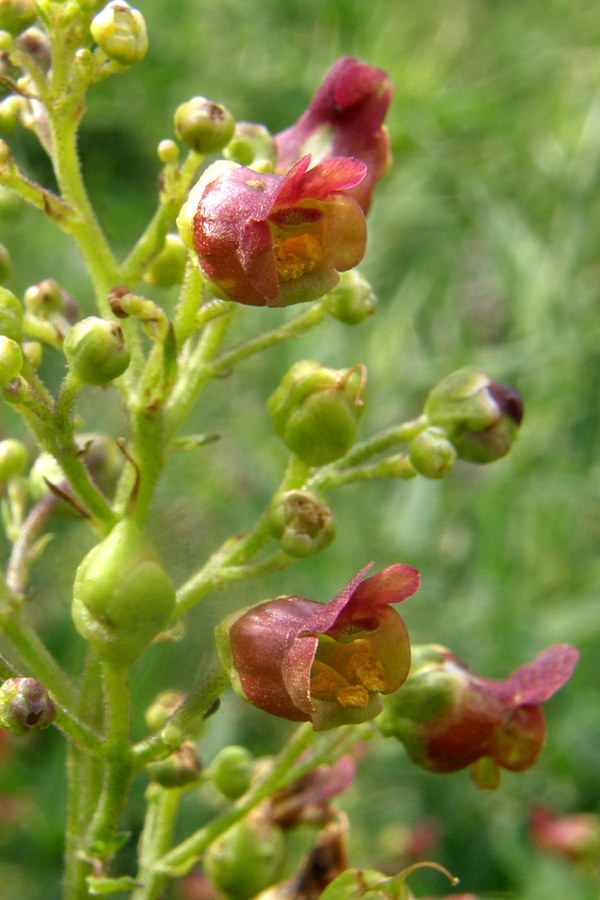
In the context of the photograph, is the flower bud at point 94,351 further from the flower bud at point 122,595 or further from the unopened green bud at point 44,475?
the unopened green bud at point 44,475

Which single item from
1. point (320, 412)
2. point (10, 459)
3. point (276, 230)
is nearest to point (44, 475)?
point (10, 459)

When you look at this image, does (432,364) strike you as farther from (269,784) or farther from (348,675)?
(348,675)

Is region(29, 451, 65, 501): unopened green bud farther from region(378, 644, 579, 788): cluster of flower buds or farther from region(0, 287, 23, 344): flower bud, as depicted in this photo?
region(378, 644, 579, 788): cluster of flower buds

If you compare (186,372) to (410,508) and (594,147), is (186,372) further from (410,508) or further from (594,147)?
(594,147)

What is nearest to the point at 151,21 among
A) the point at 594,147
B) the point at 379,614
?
the point at 594,147

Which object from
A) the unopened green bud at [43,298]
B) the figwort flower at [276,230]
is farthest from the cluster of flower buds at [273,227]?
the unopened green bud at [43,298]

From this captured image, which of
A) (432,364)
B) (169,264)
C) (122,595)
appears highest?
(169,264)
